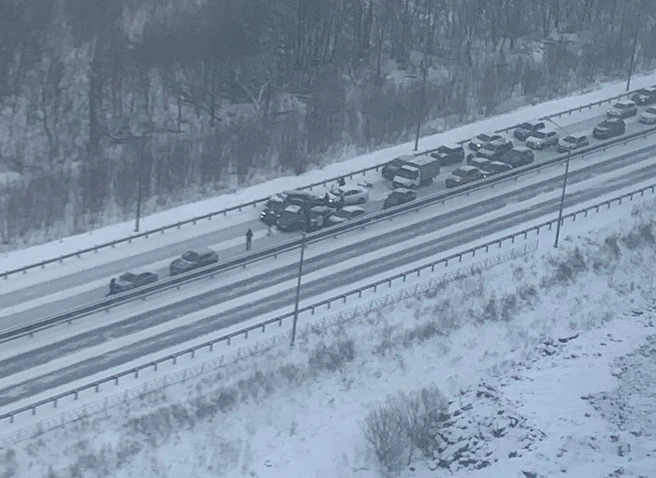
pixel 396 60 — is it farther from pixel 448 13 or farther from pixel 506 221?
pixel 506 221

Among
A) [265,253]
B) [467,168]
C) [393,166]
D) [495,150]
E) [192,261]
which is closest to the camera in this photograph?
[192,261]

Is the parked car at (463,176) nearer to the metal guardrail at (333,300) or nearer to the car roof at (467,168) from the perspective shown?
the car roof at (467,168)

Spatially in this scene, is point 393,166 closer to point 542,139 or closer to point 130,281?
point 542,139

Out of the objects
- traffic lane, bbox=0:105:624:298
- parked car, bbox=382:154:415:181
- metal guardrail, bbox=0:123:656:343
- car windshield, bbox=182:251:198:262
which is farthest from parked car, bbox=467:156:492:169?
car windshield, bbox=182:251:198:262

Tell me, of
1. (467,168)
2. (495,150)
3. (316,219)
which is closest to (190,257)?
(316,219)

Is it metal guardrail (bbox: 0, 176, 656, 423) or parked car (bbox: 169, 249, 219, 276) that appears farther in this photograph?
parked car (bbox: 169, 249, 219, 276)

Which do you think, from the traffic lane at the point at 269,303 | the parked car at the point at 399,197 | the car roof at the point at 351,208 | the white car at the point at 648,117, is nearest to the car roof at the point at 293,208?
the car roof at the point at 351,208

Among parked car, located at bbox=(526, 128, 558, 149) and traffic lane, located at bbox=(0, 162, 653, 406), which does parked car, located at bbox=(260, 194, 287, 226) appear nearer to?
traffic lane, located at bbox=(0, 162, 653, 406)

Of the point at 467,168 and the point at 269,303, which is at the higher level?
the point at 467,168
